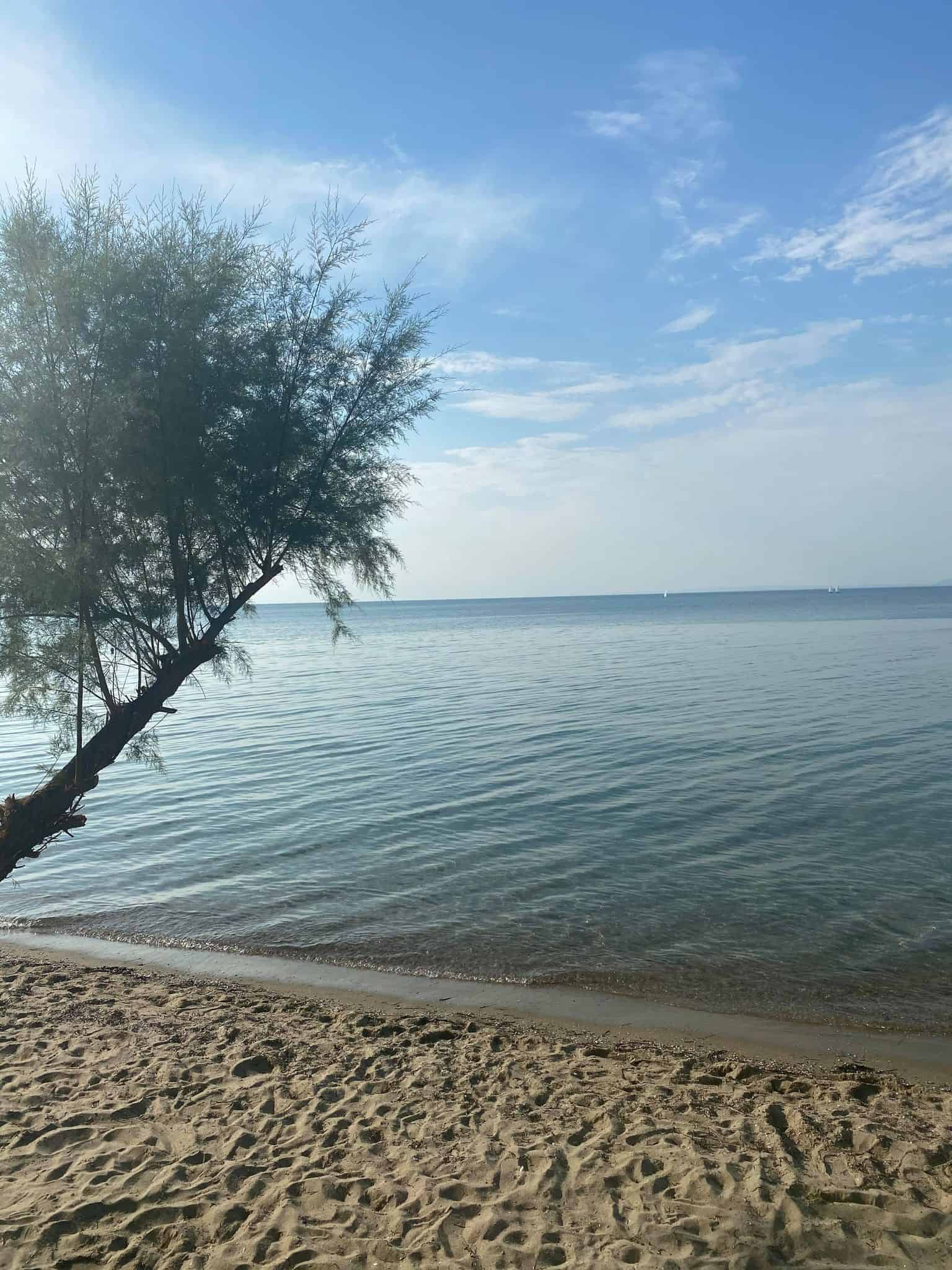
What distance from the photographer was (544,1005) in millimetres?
9727

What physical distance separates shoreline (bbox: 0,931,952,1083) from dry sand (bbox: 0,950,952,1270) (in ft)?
1.44

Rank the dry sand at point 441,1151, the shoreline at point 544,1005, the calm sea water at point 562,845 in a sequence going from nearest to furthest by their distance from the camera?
the dry sand at point 441,1151, the shoreline at point 544,1005, the calm sea water at point 562,845

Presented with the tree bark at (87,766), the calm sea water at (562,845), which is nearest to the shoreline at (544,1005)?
the calm sea water at (562,845)

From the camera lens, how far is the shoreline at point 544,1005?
331 inches

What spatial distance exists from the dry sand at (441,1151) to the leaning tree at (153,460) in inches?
93.2

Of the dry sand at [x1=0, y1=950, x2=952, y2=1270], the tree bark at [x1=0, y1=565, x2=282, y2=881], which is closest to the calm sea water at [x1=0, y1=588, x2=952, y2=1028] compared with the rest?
the dry sand at [x1=0, y1=950, x2=952, y2=1270]

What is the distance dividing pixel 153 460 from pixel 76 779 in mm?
2577

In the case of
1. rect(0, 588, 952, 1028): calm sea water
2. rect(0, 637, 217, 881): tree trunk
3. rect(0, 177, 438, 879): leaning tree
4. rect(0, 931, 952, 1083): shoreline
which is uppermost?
rect(0, 177, 438, 879): leaning tree

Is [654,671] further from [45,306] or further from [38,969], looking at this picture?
[45,306]

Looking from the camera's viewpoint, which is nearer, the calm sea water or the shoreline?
the shoreline

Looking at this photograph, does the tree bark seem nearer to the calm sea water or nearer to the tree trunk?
the tree trunk

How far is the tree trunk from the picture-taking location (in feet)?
22.3

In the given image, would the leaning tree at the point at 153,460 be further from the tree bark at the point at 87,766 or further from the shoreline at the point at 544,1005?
the shoreline at the point at 544,1005

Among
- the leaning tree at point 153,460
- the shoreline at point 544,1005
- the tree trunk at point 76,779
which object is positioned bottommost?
the shoreline at point 544,1005
